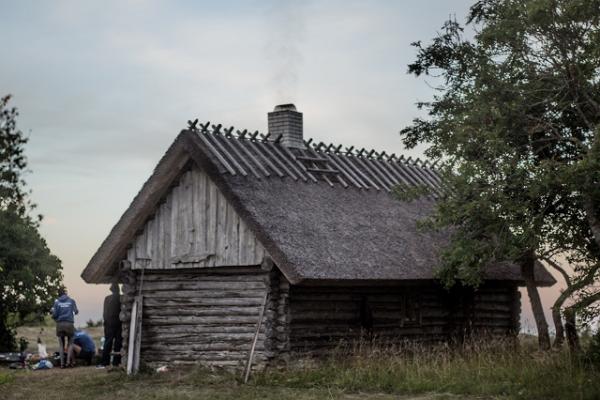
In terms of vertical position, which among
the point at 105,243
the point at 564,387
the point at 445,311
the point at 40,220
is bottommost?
the point at 564,387

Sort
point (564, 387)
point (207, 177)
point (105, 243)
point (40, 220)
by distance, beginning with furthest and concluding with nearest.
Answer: point (40, 220) → point (105, 243) → point (207, 177) → point (564, 387)

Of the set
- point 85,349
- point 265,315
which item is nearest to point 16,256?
point 85,349

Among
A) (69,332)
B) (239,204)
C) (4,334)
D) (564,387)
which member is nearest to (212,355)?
(239,204)

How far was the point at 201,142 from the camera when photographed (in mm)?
21359

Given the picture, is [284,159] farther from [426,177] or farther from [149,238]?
[426,177]

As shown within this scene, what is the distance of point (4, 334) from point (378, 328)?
1432 cm

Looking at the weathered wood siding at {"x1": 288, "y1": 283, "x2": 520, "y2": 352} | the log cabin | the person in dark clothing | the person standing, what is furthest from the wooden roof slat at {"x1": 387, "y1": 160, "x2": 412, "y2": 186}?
the person standing

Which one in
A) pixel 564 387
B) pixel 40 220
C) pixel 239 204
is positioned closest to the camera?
pixel 564 387

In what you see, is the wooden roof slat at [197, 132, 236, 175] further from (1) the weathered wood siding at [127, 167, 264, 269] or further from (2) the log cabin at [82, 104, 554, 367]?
(1) the weathered wood siding at [127, 167, 264, 269]

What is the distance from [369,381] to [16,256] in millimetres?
17068

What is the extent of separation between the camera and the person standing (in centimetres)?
2488

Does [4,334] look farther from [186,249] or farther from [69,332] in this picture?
[186,249]

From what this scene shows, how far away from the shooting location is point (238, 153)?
22.5 m

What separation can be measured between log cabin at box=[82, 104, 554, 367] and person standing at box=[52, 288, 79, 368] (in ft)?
6.20
